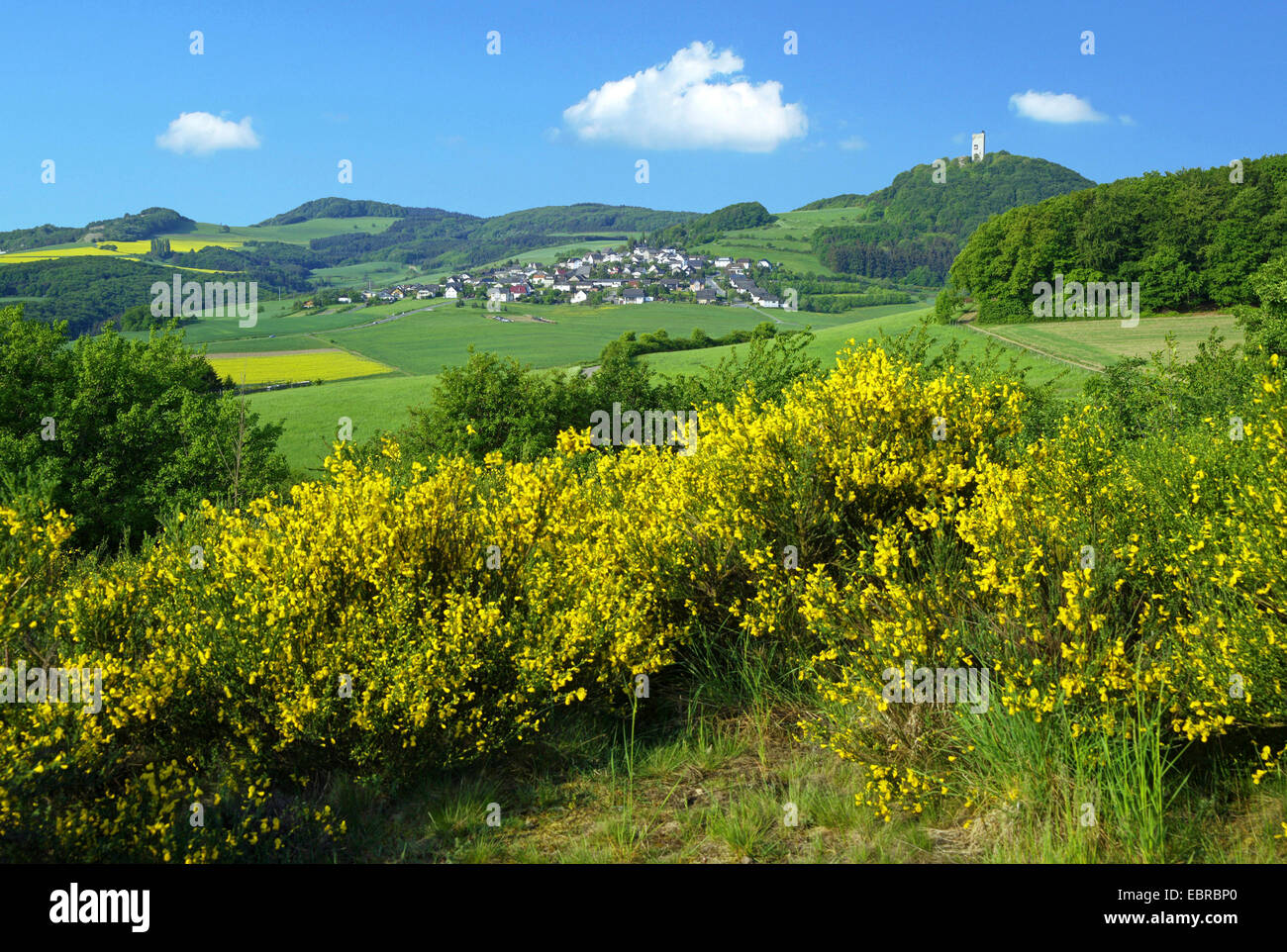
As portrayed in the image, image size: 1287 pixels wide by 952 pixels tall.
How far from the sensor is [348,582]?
539 cm

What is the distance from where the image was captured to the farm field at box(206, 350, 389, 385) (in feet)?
235

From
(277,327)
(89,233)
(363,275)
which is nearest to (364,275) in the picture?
(363,275)

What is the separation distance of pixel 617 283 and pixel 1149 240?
3638 inches

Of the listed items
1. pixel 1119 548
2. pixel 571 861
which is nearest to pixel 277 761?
pixel 571 861

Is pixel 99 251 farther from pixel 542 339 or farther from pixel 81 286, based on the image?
pixel 542 339

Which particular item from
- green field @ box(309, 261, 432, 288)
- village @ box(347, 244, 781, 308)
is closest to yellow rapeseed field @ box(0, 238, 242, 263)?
green field @ box(309, 261, 432, 288)

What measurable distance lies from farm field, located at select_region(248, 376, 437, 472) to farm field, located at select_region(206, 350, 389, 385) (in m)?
6.63

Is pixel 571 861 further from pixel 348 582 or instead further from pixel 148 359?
pixel 148 359

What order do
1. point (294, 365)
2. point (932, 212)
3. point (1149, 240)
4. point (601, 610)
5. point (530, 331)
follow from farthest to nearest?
point (932, 212) < point (530, 331) < point (294, 365) < point (1149, 240) < point (601, 610)

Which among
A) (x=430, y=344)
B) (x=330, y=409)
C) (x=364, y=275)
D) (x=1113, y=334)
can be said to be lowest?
(x=330, y=409)

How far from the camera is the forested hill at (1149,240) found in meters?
64.5

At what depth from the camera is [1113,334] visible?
57500mm

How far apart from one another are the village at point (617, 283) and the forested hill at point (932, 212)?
17.8 meters
